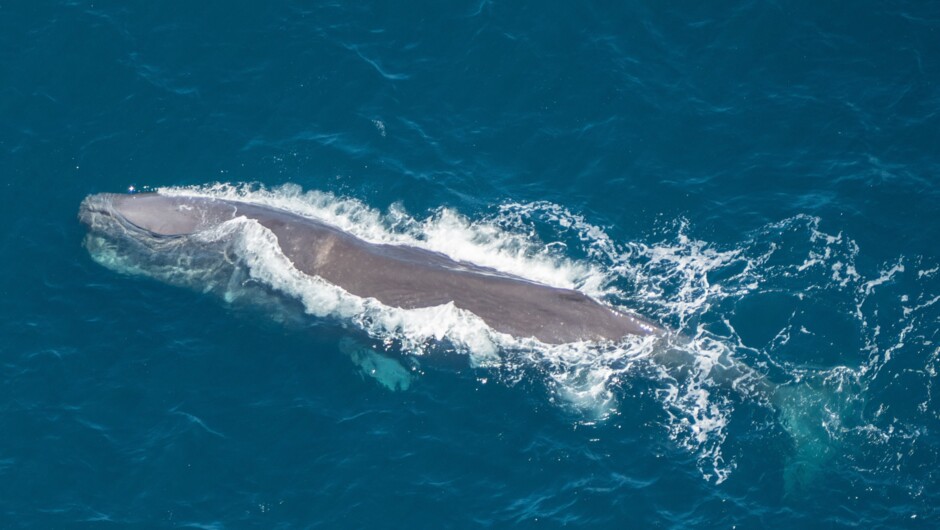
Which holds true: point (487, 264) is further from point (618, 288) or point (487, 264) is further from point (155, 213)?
point (155, 213)

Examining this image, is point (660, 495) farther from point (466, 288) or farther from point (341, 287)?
point (341, 287)

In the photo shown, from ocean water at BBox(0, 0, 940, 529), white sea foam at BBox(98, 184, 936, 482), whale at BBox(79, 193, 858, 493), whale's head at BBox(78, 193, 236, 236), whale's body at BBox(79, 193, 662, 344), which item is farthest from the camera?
whale's head at BBox(78, 193, 236, 236)

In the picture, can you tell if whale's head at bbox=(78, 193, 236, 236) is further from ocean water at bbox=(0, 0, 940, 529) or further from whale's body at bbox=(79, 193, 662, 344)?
ocean water at bbox=(0, 0, 940, 529)

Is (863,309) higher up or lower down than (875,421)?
higher up

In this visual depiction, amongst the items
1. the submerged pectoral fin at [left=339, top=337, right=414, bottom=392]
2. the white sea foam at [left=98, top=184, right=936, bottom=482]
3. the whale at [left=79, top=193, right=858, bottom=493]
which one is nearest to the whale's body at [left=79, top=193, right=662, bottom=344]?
the whale at [left=79, top=193, right=858, bottom=493]

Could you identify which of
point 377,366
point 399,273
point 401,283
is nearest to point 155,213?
point 399,273

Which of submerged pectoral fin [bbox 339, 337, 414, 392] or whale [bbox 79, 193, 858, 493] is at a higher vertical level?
whale [bbox 79, 193, 858, 493]

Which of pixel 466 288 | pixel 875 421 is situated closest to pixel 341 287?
pixel 466 288
